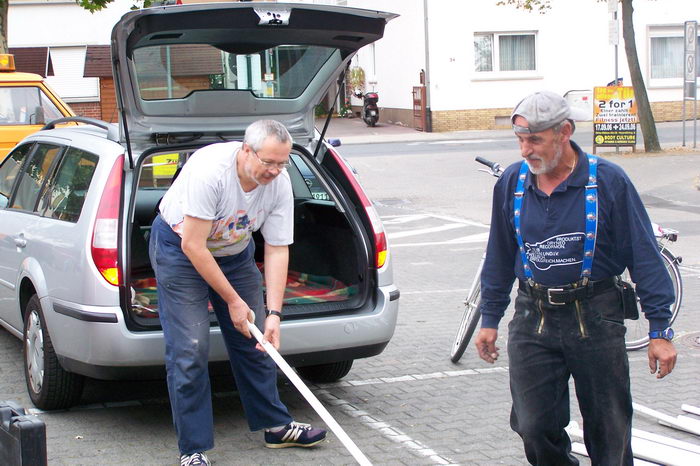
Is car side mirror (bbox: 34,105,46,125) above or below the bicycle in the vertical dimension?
above

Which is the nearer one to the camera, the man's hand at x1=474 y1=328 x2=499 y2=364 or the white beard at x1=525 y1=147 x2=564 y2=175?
the white beard at x1=525 y1=147 x2=564 y2=175

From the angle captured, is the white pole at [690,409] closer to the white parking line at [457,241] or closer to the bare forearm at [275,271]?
the bare forearm at [275,271]

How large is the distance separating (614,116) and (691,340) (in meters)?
14.9

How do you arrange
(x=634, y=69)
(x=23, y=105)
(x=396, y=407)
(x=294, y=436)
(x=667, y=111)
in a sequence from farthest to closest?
(x=667, y=111) → (x=634, y=69) → (x=23, y=105) → (x=396, y=407) → (x=294, y=436)

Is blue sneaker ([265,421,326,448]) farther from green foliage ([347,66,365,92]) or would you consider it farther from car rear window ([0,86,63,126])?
green foliage ([347,66,365,92])

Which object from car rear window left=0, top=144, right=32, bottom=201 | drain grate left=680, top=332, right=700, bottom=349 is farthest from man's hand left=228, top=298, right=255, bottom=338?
drain grate left=680, top=332, right=700, bottom=349

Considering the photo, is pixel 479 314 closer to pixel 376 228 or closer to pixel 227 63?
pixel 376 228

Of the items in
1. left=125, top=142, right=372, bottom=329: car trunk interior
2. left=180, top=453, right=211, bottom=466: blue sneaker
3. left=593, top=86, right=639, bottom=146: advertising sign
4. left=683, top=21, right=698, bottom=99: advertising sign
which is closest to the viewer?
left=180, top=453, right=211, bottom=466: blue sneaker

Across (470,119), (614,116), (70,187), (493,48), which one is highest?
(493,48)

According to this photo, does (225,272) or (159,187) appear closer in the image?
(225,272)

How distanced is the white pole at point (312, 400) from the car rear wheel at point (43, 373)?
1.37 meters

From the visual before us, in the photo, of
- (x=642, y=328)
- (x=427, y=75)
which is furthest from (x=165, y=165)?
(x=427, y=75)

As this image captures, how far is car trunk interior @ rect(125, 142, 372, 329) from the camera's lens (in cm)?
569

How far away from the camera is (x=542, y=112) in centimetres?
369
